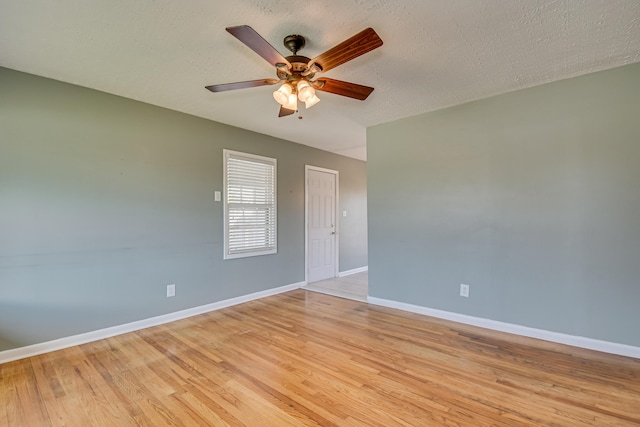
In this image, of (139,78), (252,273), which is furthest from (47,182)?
(252,273)

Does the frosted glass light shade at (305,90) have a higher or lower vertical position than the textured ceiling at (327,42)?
lower

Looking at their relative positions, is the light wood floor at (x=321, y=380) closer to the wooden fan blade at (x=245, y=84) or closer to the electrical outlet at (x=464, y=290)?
the electrical outlet at (x=464, y=290)

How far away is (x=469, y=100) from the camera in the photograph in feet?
10.5

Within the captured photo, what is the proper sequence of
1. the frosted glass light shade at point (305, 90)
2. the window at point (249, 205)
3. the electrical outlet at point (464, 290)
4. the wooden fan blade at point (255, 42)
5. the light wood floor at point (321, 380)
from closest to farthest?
the wooden fan blade at point (255, 42) < the light wood floor at point (321, 380) < the frosted glass light shade at point (305, 90) < the electrical outlet at point (464, 290) < the window at point (249, 205)

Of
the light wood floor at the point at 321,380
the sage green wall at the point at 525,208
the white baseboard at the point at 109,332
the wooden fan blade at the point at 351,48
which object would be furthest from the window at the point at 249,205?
the wooden fan blade at the point at 351,48

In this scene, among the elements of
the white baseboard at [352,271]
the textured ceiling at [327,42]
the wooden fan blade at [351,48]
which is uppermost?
the textured ceiling at [327,42]

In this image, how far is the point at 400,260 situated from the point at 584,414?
2.16 meters

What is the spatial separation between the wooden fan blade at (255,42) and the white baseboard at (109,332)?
9.73 feet

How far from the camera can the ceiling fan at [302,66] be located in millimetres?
1663

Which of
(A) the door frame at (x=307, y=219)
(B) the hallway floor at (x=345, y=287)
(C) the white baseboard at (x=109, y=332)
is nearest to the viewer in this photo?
(C) the white baseboard at (x=109, y=332)

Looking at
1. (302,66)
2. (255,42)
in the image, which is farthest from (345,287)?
(255,42)

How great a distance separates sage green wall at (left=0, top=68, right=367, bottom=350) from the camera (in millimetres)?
2508

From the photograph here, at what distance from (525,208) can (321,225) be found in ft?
10.4

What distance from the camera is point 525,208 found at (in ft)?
9.62
